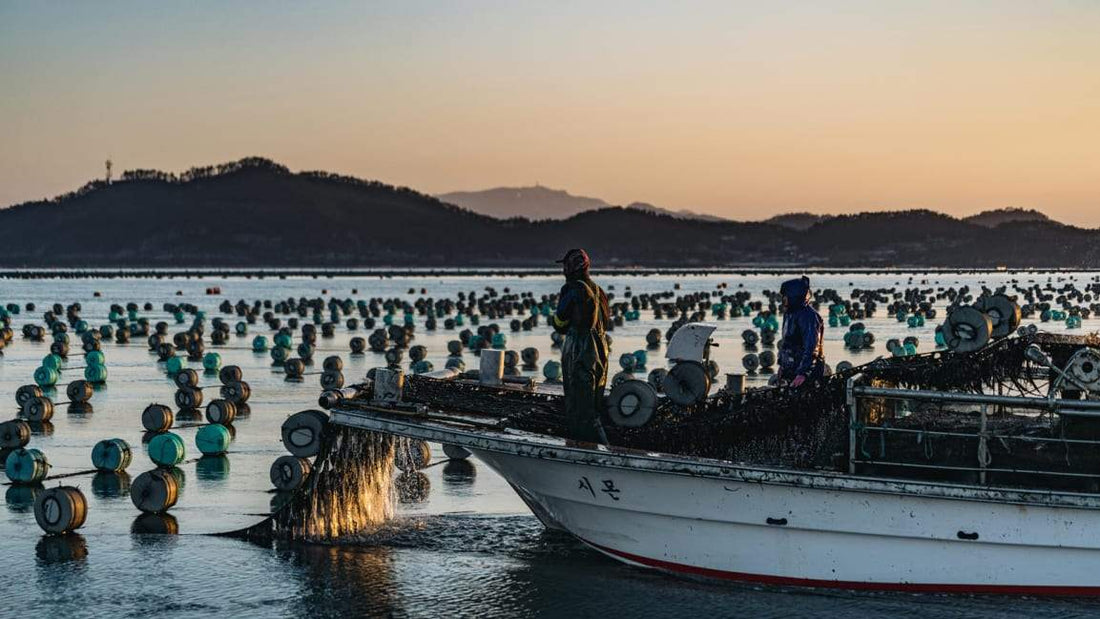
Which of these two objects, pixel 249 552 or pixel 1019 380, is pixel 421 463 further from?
pixel 1019 380

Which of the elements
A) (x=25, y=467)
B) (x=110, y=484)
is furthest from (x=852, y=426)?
(x=25, y=467)

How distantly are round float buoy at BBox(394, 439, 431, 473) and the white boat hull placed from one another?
2585 millimetres

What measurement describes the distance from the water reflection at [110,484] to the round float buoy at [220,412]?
4545 millimetres

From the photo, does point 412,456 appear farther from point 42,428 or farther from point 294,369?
point 294,369

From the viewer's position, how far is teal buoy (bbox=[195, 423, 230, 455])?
846 inches

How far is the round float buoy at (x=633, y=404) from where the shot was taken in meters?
13.2

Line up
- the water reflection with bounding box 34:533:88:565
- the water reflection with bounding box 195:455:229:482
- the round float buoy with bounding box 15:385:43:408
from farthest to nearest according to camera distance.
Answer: the round float buoy with bounding box 15:385:43:408, the water reflection with bounding box 195:455:229:482, the water reflection with bounding box 34:533:88:565

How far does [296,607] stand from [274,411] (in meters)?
16.6

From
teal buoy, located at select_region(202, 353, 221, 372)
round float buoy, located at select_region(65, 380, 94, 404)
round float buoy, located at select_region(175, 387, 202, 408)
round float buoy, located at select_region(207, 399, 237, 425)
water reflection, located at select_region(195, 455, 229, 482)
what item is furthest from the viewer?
teal buoy, located at select_region(202, 353, 221, 372)

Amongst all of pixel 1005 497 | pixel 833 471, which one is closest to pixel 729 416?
pixel 833 471

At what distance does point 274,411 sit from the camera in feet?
92.6

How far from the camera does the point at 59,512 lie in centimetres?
1512

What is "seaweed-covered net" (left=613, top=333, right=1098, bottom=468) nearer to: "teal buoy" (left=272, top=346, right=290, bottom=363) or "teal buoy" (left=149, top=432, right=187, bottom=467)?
"teal buoy" (left=149, top=432, right=187, bottom=467)

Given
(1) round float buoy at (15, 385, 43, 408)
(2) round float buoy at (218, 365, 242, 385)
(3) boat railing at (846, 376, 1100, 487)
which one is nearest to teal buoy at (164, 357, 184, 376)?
(2) round float buoy at (218, 365, 242, 385)
